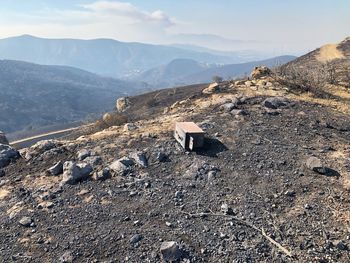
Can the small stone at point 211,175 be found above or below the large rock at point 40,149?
below

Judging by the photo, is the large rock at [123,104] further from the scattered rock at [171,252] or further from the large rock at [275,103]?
the scattered rock at [171,252]

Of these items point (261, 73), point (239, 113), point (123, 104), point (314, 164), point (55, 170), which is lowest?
point (123, 104)

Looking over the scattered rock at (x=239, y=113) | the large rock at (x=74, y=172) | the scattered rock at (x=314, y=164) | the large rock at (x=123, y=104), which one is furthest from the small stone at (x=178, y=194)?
the large rock at (x=123, y=104)

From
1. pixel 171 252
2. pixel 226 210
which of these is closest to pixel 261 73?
pixel 226 210

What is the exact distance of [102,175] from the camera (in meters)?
11.1

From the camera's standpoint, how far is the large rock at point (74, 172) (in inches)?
435

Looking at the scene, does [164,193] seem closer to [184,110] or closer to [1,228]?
[1,228]

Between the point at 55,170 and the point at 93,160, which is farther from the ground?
the point at 93,160

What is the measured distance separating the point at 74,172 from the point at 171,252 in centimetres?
426

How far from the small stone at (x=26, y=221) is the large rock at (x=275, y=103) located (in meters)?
9.54

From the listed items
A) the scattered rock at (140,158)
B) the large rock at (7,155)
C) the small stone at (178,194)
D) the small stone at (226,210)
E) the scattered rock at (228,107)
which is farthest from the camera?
the scattered rock at (228,107)

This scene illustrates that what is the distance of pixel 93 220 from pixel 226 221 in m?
3.25

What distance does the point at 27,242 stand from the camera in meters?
9.04

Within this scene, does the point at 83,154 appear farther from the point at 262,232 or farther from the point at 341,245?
the point at 341,245
